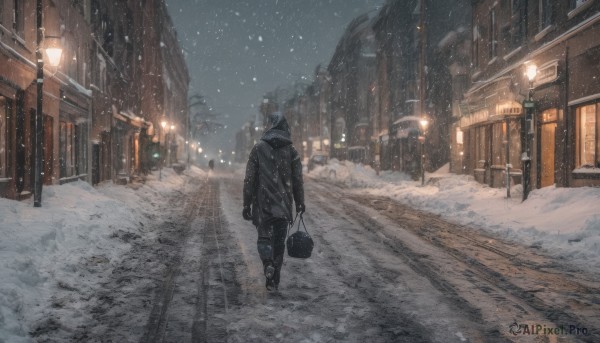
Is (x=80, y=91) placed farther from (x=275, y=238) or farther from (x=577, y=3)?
(x=577, y=3)

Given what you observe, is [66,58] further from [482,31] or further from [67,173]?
[482,31]

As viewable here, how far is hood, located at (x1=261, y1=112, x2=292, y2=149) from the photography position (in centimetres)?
586

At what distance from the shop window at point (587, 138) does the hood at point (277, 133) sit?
10.5m

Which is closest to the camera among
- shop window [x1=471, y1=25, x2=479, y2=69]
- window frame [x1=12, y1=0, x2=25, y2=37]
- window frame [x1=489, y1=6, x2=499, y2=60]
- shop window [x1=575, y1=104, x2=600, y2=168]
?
window frame [x1=12, y1=0, x2=25, y2=37]

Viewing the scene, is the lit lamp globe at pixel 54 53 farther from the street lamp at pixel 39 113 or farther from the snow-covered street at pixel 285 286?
the snow-covered street at pixel 285 286

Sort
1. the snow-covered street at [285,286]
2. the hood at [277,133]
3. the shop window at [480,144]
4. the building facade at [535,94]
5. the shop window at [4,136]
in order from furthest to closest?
1. the shop window at [480,144]
2. the building facade at [535,94]
3. the shop window at [4,136]
4. the hood at [277,133]
5. the snow-covered street at [285,286]

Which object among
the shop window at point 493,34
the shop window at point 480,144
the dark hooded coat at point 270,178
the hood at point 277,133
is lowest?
the dark hooded coat at point 270,178

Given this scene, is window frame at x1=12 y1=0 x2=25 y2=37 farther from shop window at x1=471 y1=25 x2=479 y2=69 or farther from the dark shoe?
shop window at x1=471 y1=25 x2=479 y2=69

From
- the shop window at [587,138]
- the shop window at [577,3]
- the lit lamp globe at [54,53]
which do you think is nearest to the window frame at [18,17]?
the lit lamp globe at [54,53]

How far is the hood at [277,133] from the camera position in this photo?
5.86m

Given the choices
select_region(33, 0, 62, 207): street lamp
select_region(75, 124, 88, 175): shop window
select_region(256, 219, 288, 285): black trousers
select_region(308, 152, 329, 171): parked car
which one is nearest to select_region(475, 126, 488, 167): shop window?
select_region(75, 124, 88, 175): shop window

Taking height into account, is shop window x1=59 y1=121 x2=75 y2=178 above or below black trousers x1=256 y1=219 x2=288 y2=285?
above

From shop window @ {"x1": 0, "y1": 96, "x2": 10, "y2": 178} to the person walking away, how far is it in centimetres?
912

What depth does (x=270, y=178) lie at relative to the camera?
586 centimetres
